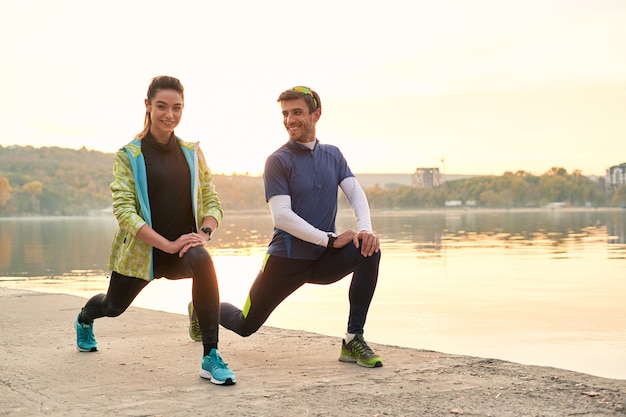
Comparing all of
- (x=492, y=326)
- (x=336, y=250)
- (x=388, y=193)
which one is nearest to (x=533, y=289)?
(x=492, y=326)

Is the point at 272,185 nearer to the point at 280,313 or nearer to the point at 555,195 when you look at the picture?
the point at 280,313

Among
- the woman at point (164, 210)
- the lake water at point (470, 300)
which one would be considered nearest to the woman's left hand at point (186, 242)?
the woman at point (164, 210)

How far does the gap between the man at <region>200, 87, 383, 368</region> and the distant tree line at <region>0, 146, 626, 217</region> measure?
163m

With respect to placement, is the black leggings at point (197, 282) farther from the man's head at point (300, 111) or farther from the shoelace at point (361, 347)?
the man's head at point (300, 111)

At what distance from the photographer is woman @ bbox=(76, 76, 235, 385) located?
15.9 feet

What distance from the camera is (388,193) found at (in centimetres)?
18150

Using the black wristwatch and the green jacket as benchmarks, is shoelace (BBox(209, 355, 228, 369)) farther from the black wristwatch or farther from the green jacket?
the black wristwatch

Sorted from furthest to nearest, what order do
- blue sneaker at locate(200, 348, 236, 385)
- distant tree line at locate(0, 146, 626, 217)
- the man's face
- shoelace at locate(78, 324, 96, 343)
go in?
distant tree line at locate(0, 146, 626, 217) → shoelace at locate(78, 324, 96, 343) → the man's face → blue sneaker at locate(200, 348, 236, 385)

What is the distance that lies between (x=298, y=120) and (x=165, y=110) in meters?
0.85

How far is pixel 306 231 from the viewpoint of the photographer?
204 inches

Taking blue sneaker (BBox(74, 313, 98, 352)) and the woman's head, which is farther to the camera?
blue sneaker (BBox(74, 313, 98, 352))

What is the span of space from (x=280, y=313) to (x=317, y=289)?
113 inches

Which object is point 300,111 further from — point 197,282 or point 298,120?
point 197,282

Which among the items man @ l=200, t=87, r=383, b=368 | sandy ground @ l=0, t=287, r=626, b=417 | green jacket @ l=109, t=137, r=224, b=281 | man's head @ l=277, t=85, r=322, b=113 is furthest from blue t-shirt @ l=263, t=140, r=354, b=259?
sandy ground @ l=0, t=287, r=626, b=417
